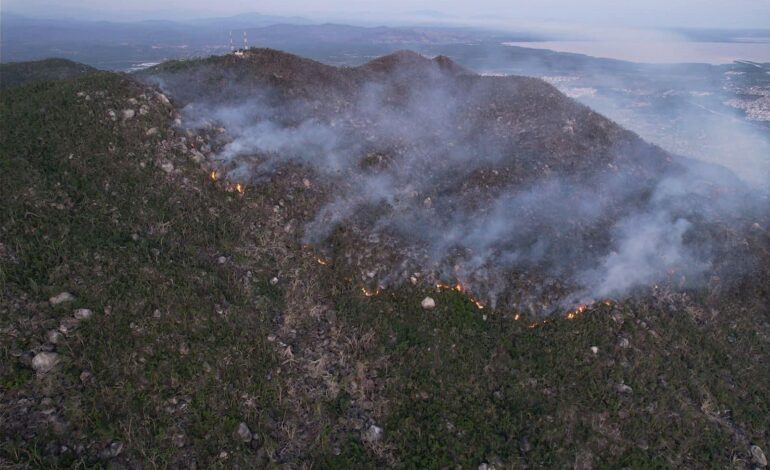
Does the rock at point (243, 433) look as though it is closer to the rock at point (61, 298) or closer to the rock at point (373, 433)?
the rock at point (373, 433)

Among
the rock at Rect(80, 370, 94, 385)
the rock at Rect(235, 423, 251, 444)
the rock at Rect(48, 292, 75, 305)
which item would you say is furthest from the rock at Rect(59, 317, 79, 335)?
the rock at Rect(235, 423, 251, 444)

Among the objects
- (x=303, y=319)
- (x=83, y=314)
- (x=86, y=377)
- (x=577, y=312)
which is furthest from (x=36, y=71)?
(x=577, y=312)

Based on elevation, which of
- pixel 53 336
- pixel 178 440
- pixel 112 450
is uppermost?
pixel 53 336

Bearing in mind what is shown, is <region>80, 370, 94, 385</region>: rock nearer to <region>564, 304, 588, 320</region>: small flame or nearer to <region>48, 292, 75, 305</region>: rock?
<region>48, 292, 75, 305</region>: rock

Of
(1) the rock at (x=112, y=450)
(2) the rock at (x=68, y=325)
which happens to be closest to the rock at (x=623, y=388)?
(1) the rock at (x=112, y=450)

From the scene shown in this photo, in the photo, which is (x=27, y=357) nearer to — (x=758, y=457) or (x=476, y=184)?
(x=476, y=184)

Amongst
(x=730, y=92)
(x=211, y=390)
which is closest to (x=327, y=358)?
(x=211, y=390)
